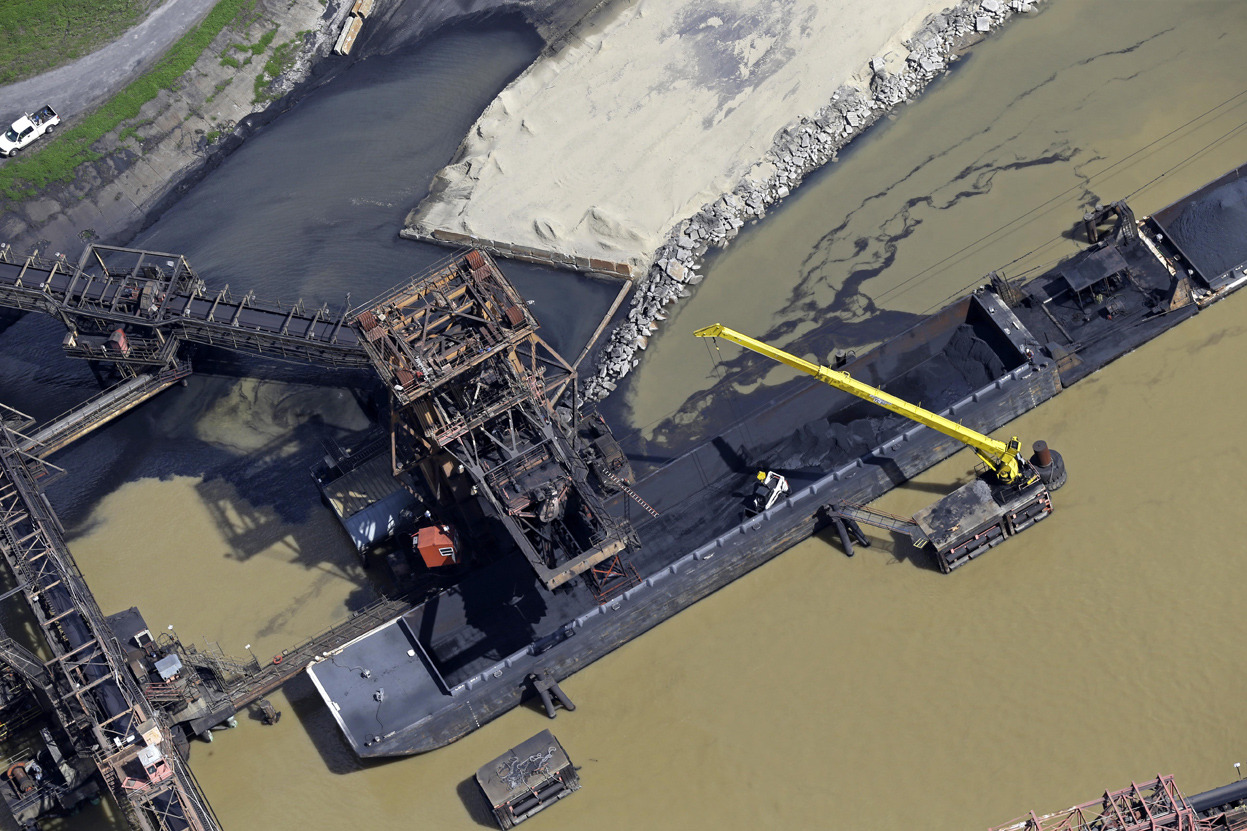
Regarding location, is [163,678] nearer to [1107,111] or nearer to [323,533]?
[323,533]

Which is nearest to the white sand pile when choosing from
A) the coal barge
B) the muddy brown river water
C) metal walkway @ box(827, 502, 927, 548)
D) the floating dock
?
the muddy brown river water

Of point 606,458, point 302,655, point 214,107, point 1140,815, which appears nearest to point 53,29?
point 214,107

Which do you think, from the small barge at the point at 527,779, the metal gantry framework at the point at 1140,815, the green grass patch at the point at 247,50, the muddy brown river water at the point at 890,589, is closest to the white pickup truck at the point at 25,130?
the green grass patch at the point at 247,50

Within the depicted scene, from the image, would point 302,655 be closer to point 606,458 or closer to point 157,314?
point 606,458

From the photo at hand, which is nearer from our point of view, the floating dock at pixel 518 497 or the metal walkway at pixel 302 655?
the floating dock at pixel 518 497

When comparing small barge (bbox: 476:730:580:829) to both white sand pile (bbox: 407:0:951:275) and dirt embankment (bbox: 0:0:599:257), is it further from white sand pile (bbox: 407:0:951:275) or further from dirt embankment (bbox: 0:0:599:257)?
dirt embankment (bbox: 0:0:599:257)

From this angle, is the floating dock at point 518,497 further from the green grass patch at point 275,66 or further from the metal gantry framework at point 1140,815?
the green grass patch at point 275,66
